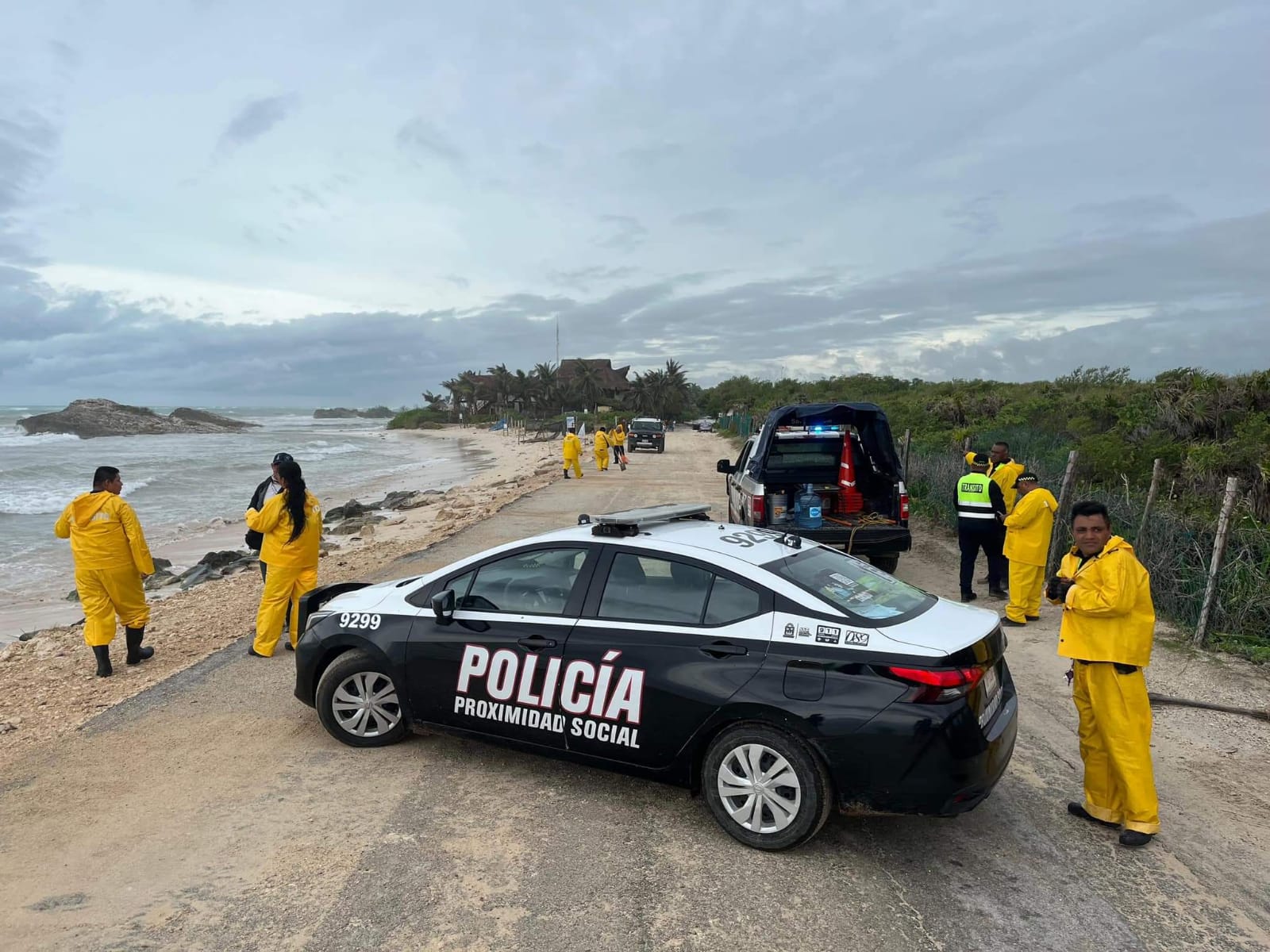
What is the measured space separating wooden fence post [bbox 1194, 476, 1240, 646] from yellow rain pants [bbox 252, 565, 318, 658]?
7403mm

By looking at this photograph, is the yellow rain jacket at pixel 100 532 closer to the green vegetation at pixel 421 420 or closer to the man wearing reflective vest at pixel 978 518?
the man wearing reflective vest at pixel 978 518

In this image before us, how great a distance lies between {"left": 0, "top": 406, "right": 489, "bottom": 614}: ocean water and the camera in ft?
52.0

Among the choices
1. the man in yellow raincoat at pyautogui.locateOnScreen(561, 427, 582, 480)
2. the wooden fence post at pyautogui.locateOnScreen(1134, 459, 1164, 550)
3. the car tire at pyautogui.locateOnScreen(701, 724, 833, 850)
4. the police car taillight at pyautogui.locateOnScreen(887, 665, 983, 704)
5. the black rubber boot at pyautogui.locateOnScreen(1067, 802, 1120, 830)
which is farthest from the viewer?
the man in yellow raincoat at pyautogui.locateOnScreen(561, 427, 582, 480)

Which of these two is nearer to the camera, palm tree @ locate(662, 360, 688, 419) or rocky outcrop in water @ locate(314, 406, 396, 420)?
palm tree @ locate(662, 360, 688, 419)

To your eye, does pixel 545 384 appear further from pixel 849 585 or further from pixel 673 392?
pixel 849 585

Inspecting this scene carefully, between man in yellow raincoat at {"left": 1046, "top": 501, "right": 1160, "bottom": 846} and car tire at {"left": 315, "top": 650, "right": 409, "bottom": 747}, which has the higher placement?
man in yellow raincoat at {"left": 1046, "top": 501, "right": 1160, "bottom": 846}

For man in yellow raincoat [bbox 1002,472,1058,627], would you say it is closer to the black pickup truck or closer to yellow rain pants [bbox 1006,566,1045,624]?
yellow rain pants [bbox 1006,566,1045,624]

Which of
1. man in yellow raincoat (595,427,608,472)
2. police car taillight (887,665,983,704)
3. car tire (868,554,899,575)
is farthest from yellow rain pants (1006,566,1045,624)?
man in yellow raincoat (595,427,608,472)

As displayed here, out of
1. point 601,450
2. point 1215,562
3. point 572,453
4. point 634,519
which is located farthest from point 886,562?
point 601,450

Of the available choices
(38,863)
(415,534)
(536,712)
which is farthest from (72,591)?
(536,712)

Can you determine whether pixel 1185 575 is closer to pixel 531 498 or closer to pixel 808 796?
pixel 808 796

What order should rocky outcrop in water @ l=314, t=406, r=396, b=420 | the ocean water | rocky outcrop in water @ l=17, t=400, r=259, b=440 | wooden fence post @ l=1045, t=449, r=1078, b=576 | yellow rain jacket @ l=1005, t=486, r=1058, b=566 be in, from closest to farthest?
yellow rain jacket @ l=1005, t=486, r=1058, b=566 < wooden fence post @ l=1045, t=449, r=1078, b=576 < the ocean water < rocky outcrop in water @ l=17, t=400, r=259, b=440 < rocky outcrop in water @ l=314, t=406, r=396, b=420

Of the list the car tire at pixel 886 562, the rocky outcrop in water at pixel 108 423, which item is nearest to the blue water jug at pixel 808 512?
the car tire at pixel 886 562

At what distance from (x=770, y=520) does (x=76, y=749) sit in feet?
21.7
